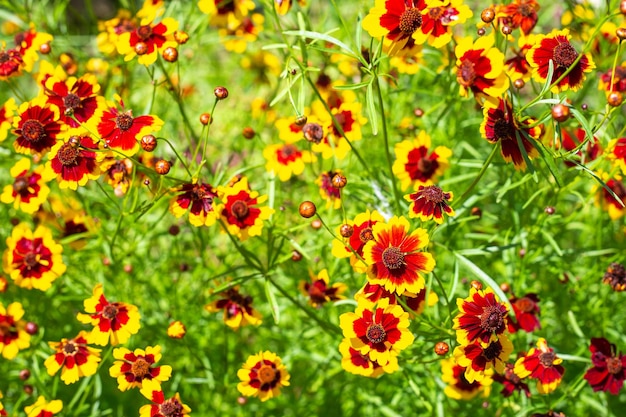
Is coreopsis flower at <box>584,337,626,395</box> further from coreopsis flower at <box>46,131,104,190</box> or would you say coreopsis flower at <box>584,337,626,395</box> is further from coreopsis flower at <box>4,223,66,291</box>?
coreopsis flower at <box>4,223,66,291</box>

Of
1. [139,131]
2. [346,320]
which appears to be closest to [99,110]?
[139,131]

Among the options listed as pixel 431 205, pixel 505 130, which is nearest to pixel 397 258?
pixel 431 205

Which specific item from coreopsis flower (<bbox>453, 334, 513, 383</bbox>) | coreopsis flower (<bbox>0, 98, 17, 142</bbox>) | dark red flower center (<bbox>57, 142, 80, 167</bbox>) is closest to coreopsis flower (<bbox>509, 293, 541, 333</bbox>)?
coreopsis flower (<bbox>453, 334, 513, 383</bbox>)

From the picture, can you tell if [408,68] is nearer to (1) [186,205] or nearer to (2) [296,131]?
(2) [296,131]

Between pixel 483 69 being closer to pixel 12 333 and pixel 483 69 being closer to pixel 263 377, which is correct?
pixel 263 377

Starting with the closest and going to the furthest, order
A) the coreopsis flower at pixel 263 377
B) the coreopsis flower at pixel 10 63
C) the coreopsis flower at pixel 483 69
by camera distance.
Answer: the coreopsis flower at pixel 483 69, the coreopsis flower at pixel 263 377, the coreopsis flower at pixel 10 63

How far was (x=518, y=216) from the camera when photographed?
2594 mm

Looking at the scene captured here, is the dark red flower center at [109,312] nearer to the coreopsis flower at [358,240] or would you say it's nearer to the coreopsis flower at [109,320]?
the coreopsis flower at [109,320]

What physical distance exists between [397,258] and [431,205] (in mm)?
218

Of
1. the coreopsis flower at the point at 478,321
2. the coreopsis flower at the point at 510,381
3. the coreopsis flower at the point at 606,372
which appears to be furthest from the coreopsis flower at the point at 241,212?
the coreopsis flower at the point at 606,372

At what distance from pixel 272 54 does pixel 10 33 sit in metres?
1.59

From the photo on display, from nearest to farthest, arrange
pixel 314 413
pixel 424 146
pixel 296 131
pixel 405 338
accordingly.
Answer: pixel 405 338
pixel 424 146
pixel 296 131
pixel 314 413

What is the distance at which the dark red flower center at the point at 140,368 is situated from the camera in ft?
6.86

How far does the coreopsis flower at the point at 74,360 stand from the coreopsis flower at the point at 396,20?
1.39 meters
